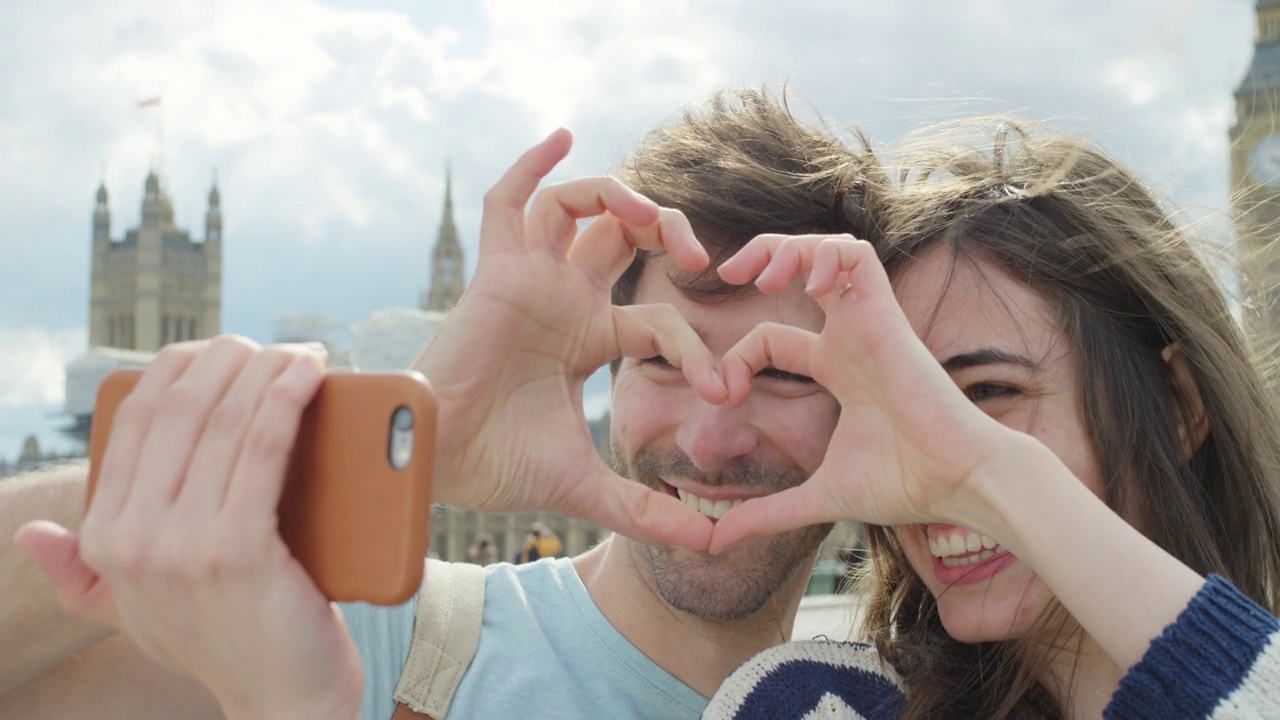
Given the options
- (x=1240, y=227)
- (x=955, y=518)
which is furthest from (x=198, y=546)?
(x=1240, y=227)

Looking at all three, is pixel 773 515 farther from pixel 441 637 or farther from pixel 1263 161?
pixel 1263 161

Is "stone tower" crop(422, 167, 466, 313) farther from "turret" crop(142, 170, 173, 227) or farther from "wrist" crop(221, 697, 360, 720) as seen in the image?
"wrist" crop(221, 697, 360, 720)

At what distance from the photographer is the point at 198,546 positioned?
803 mm

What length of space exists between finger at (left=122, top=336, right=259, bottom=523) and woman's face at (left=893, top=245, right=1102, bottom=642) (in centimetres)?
120

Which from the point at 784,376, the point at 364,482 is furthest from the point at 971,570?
the point at 364,482

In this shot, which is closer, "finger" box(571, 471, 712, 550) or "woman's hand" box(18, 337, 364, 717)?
"woman's hand" box(18, 337, 364, 717)

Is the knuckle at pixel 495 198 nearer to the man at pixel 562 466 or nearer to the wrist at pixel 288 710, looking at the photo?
the man at pixel 562 466

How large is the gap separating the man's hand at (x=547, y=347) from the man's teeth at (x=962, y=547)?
0.40m

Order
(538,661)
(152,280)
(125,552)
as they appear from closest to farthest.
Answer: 1. (125,552)
2. (538,661)
3. (152,280)

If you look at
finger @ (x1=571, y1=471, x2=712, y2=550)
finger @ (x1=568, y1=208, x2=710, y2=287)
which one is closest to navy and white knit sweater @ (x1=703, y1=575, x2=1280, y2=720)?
finger @ (x1=571, y1=471, x2=712, y2=550)

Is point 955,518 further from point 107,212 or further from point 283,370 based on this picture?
point 107,212

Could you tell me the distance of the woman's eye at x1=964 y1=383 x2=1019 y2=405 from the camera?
1.76 metres

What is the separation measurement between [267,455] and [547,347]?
0.92 m

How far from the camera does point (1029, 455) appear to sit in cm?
138
